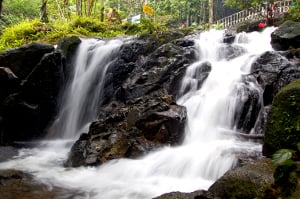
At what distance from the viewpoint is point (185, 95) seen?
931 cm

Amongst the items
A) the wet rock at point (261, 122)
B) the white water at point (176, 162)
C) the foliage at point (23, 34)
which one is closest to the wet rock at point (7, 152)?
the white water at point (176, 162)

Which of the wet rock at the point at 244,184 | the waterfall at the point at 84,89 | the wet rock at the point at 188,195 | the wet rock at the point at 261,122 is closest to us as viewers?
the wet rock at the point at 244,184

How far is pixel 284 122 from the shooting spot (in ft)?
14.5

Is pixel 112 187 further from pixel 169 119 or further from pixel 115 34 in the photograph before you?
pixel 115 34

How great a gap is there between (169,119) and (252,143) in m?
1.71

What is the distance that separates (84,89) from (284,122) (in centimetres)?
726

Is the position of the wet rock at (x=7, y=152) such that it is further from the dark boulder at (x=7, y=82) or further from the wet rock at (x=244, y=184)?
the wet rock at (x=244, y=184)

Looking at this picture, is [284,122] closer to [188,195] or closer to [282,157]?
[282,157]

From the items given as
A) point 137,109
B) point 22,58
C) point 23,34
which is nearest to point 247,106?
point 137,109

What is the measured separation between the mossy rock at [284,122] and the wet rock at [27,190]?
3.05 m

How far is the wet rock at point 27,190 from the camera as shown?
5.46 meters

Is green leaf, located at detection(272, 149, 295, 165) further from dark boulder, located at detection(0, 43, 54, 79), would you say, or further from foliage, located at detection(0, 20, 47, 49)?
foliage, located at detection(0, 20, 47, 49)

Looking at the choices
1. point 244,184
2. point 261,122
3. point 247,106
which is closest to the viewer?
point 244,184

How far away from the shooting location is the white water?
5820 mm
